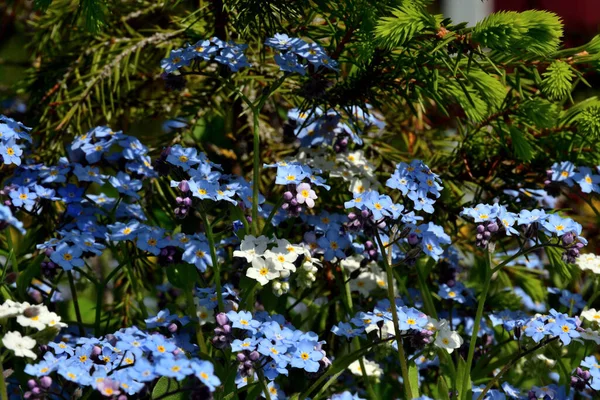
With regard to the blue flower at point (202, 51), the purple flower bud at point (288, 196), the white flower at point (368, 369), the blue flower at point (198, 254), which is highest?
the blue flower at point (202, 51)

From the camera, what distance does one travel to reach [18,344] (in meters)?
0.93

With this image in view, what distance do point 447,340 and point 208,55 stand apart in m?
0.52

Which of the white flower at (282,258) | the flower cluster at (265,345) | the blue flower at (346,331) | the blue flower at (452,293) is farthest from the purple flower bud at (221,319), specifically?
the blue flower at (452,293)

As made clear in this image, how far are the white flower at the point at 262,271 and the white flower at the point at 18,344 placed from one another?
0.28m

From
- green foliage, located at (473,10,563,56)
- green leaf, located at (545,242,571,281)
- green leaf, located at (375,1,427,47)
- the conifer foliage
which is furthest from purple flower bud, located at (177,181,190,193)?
green leaf, located at (545,242,571,281)

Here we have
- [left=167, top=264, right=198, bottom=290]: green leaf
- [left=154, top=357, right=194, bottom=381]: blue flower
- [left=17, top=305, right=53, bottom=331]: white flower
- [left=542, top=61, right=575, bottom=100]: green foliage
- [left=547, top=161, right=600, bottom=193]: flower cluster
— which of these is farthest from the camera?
[left=547, top=161, right=600, bottom=193]: flower cluster

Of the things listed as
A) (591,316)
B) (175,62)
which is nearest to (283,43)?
(175,62)

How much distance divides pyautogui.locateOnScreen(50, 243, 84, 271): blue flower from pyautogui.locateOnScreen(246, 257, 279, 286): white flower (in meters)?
0.25

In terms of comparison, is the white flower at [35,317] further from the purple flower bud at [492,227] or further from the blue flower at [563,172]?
the blue flower at [563,172]

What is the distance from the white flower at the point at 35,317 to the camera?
94 cm

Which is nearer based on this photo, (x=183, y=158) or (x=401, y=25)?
(x=401, y=25)

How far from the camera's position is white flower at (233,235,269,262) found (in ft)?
3.56

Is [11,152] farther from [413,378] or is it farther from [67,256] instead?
[413,378]

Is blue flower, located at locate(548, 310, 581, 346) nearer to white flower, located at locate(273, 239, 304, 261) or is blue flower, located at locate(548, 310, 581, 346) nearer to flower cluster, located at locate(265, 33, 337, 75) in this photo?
white flower, located at locate(273, 239, 304, 261)
